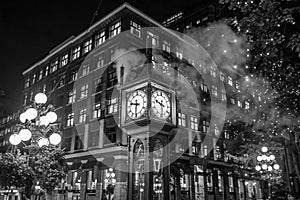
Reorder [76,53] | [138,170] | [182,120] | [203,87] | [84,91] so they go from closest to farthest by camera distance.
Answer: [138,170]
[182,120]
[84,91]
[76,53]
[203,87]

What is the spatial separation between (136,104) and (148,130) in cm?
60

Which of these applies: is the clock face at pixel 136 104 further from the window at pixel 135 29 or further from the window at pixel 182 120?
the window at pixel 135 29

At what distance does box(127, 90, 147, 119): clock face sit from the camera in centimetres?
462

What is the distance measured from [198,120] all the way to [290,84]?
72.0 ft

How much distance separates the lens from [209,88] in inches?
1144

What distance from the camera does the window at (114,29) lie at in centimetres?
2304

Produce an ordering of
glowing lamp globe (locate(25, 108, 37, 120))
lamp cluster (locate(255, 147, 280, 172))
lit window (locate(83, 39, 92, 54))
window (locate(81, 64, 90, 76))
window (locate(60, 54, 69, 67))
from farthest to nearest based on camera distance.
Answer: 1. window (locate(60, 54, 69, 67))
2. lit window (locate(83, 39, 92, 54))
3. window (locate(81, 64, 90, 76))
4. lamp cluster (locate(255, 147, 280, 172))
5. glowing lamp globe (locate(25, 108, 37, 120))

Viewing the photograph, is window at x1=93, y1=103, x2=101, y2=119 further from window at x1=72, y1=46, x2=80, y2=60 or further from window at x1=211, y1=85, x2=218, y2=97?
window at x1=211, y1=85, x2=218, y2=97

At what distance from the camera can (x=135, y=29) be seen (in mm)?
23328

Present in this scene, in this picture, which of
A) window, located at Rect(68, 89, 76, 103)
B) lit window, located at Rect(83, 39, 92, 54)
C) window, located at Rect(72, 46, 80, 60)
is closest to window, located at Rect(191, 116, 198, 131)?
window, located at Rect(68, 89, 76, 103)

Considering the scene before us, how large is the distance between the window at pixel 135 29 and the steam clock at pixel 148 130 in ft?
61.6

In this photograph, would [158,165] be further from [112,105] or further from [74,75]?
A: [74,75]

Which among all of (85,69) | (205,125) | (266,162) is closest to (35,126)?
(266,162)

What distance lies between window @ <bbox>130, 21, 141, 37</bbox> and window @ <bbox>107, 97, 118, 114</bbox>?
5.97 metres
